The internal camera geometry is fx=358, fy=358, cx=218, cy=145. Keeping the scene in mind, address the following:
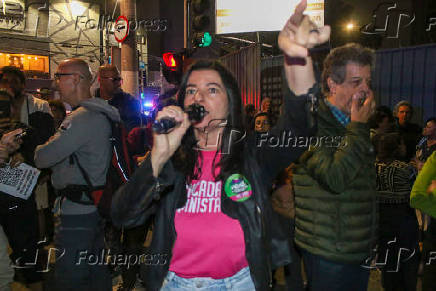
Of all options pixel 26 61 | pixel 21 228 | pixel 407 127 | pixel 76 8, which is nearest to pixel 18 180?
pixel 21 228

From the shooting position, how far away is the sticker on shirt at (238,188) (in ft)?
6.01

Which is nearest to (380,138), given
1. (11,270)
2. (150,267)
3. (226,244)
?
(226,244)

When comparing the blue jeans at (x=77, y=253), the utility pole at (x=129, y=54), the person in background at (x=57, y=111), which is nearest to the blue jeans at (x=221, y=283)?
the blue jeans at (x=77, y=253)

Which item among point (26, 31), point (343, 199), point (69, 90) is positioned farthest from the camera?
point (26, 31)

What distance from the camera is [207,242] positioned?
5.92ft

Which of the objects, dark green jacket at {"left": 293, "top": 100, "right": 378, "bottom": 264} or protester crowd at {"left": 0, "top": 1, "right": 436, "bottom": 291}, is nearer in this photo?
protester crowd at {"left": 0, "top": 1, "right": 436, "bottom": 291}

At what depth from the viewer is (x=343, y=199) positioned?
2.43m

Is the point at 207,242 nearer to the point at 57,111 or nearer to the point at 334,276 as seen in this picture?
the point at 334,276

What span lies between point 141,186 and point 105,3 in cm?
2329

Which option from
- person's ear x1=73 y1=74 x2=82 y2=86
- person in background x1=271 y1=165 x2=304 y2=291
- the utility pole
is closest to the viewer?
person's ear x1=73 y1=74 x2=82 y2=86

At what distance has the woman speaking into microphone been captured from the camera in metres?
1.72

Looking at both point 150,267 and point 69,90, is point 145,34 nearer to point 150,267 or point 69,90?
point 69,90

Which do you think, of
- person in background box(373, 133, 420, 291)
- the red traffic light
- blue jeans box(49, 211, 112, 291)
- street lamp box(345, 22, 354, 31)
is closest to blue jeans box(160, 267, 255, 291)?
blue jeans box(49, 211, 112, 291)

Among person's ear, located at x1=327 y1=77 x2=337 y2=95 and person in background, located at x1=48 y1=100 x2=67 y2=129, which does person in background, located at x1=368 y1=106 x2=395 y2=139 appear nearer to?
person's ear, located at x1=327 y1=77 x2=337 y2=95
